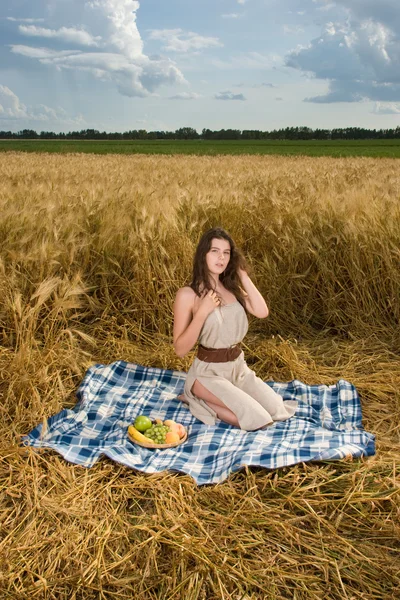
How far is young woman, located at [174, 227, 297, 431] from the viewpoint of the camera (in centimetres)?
298

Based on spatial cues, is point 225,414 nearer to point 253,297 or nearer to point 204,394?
point 204,394

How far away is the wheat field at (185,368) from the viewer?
6.87ft

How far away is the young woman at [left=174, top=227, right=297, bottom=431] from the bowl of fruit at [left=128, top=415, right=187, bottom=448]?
0.23m

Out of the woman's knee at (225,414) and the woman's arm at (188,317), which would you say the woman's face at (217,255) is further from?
the woman's knee at (225,414)

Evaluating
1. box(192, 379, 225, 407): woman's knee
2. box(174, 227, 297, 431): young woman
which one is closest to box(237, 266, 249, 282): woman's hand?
box(174, 227, 297, 431): young woman

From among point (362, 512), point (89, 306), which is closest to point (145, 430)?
point (362, 512)

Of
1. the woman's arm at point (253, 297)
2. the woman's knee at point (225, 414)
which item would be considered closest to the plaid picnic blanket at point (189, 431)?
the woman's knee at point (225, 414)

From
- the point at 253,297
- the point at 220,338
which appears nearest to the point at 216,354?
the point at 220,338

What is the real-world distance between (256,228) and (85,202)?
57.7 inches

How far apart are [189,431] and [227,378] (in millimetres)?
347

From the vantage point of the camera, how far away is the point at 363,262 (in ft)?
14.5

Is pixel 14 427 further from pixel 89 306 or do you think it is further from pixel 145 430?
pixel 89 306

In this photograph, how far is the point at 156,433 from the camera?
2.83 meters

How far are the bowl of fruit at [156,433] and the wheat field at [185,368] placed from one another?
20 cm
